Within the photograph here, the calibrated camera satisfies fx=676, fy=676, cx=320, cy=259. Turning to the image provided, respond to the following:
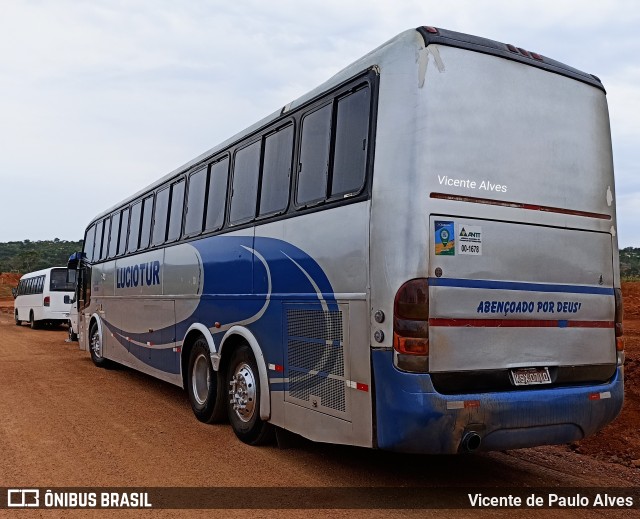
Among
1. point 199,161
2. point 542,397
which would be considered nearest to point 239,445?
point 542,397

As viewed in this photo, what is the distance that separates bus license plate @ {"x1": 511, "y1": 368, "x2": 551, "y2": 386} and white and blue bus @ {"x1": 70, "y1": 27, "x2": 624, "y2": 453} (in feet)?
0.04

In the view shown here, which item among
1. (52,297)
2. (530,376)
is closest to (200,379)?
(530,376)

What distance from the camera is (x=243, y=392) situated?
7.13 metres

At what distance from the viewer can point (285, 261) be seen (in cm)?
638

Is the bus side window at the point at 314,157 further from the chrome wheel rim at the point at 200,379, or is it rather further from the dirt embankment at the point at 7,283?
the dirt embankment at the point at 7,283

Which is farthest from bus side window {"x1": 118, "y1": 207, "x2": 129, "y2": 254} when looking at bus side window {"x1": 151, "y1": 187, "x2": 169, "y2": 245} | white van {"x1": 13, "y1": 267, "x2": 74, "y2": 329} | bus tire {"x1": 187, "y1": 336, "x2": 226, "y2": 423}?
white van {"x1": 13, "y1": 267, "x2": 74, "y2": 329}

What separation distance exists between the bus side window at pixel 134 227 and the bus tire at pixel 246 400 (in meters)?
4.77

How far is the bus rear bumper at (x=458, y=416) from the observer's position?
4.77m

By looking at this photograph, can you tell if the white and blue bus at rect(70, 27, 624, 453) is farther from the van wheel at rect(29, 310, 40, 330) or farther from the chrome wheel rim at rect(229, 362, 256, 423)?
the van wheel at rect(29, 310, 40, 330)

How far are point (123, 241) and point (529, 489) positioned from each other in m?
8.89

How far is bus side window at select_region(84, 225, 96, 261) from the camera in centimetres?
1494

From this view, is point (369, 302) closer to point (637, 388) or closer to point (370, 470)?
point (370, 470)

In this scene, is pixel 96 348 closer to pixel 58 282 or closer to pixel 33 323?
pixel 58 282

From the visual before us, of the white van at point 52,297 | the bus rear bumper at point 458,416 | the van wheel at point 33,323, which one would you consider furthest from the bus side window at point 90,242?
the van wheel at point 33,323
